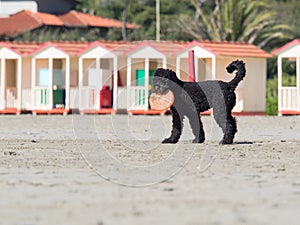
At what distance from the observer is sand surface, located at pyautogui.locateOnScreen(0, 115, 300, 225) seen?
8.05m

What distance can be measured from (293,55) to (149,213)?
27881mm

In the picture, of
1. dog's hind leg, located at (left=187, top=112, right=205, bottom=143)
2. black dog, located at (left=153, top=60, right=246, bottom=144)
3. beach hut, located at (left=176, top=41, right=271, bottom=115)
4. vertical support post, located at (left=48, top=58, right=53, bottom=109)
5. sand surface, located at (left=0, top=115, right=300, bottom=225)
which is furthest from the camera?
vertical support post, located at (left=48, top=58, right=53, bottom=109)

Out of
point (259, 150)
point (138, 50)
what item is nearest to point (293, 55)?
point (138, 50)

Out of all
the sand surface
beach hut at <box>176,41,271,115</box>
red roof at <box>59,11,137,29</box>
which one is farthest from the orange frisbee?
red roof at <box>59,11,137,29</box>

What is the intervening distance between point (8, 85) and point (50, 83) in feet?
8.85

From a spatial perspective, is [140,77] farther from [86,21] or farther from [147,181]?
[86,21]

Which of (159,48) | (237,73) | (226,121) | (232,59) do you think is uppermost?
(159,48)

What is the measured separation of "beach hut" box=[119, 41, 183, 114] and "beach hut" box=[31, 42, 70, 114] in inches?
99.1

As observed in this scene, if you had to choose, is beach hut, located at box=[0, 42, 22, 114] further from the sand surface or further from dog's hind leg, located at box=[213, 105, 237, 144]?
dog's hind leg, located at box=[213, 105, 237, 144]

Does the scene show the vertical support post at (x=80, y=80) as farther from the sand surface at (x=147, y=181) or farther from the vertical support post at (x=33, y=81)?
the sand surface at (x=147, y=181)

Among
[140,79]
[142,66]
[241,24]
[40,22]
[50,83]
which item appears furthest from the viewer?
[40,22]

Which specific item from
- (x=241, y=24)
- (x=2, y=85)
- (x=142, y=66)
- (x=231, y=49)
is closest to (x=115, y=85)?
(x=142, y=66)

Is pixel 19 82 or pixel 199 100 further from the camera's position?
pixel 19 82

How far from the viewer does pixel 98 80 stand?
35.5 meters
